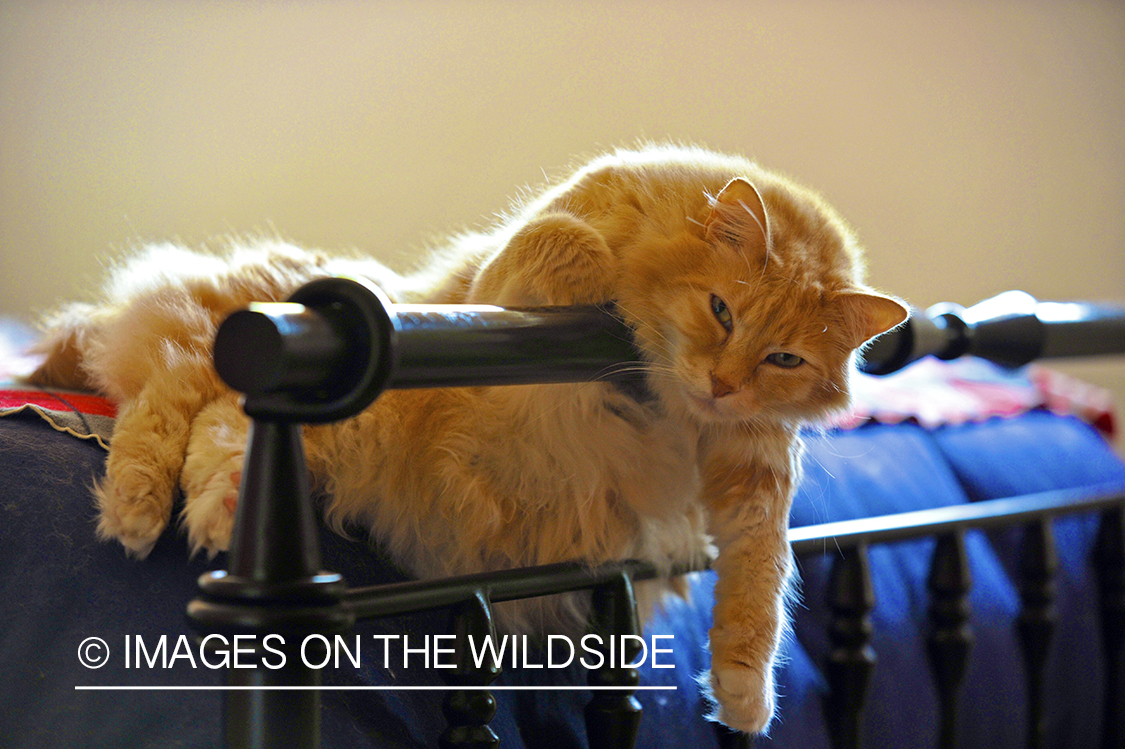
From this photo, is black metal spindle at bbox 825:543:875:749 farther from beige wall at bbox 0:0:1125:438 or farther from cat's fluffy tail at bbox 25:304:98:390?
beige wall at bbox 0:0:1125:438

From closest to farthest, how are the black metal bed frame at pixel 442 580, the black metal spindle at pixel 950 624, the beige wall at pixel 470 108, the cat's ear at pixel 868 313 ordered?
the black metal bed frame at pixel 442 580
the cat's ear at pixel 868 313
the black metal spindle at pixel 950 624
the beige wall at pixel 470 108

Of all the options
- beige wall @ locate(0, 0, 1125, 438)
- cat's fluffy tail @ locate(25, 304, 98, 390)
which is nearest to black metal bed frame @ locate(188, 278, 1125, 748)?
cat's fluffy tail @ locate(25, 304, 98, 390)

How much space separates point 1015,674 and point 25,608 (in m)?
1.37

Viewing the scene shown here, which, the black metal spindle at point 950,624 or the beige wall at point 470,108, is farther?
the beige wall at point 470,108

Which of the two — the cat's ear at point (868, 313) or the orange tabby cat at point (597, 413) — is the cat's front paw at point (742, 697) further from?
the cat's ear at point (868, 313)

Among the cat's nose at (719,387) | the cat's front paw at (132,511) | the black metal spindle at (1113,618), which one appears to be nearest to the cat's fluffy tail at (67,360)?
the cat's front paw at (132,511)

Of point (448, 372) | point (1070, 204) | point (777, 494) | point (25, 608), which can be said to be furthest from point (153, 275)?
point (1070, 204)

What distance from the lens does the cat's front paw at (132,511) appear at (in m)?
0.69

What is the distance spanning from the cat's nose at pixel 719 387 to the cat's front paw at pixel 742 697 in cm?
25

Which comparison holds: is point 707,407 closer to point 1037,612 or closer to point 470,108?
point 1037,612

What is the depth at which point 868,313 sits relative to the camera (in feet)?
2.97

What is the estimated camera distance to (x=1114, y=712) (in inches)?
59.8

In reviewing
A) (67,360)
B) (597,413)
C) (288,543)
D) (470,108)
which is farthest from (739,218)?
(470,108)

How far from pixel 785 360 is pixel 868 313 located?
10 cm
